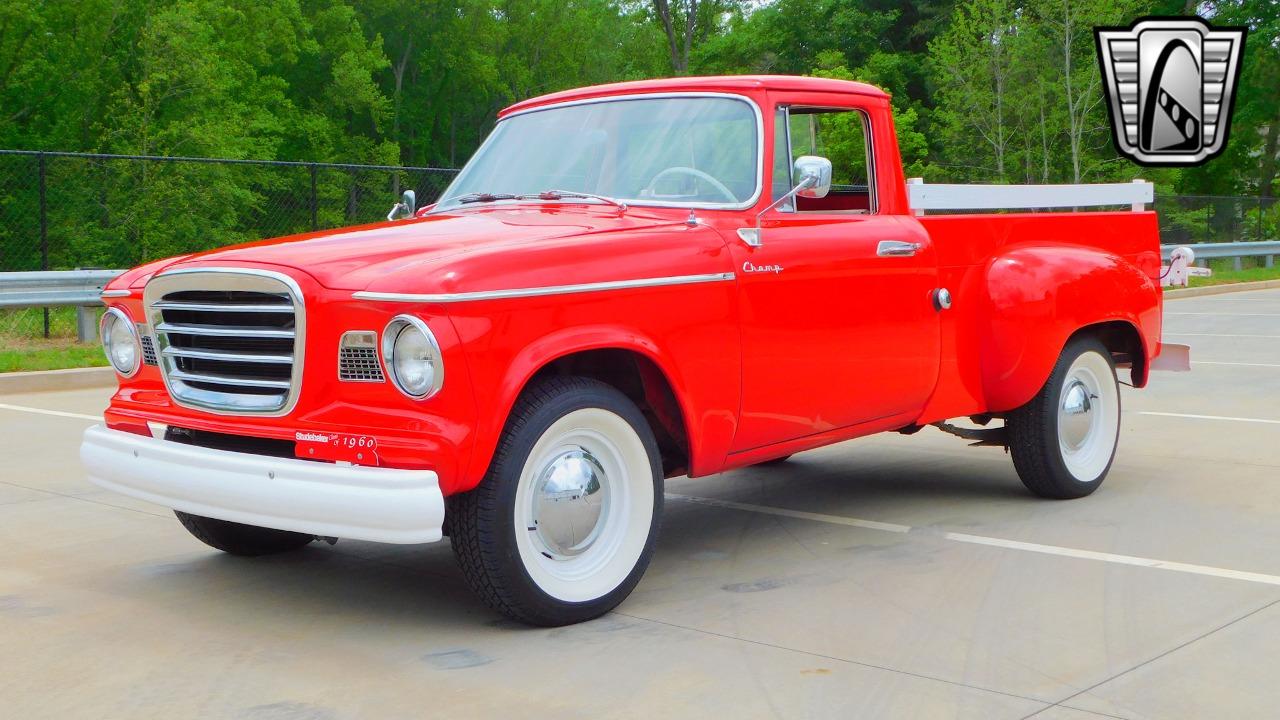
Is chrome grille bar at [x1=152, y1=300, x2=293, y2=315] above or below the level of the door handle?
above

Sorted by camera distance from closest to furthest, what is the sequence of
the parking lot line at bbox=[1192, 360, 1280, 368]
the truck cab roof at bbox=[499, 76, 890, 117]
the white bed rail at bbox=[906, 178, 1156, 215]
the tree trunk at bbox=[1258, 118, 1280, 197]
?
1. the truck cab roof at bbox=[499, 76, 890, 117]
2. the white bed rail at bbox=[906, 178, 1156, 215]
3. the parking lot line at bbox=[1192, 360, 1280, 368]
4. the tree trunk at bbox=[1258, 118, 1280, 197]

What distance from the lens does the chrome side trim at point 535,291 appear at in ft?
13.5

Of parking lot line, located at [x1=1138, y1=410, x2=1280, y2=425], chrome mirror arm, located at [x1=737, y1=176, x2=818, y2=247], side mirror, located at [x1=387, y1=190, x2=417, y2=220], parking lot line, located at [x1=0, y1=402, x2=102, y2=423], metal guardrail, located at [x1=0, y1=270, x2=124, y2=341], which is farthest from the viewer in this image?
metal guardrail, located at [x1=0, y1=270, x2=124, y2=341]

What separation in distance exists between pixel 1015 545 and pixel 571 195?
240cm

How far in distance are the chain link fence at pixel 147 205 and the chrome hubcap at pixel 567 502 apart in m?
12.2

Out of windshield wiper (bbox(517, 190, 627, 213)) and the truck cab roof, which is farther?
the truck cab roof

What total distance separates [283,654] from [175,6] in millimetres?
43339

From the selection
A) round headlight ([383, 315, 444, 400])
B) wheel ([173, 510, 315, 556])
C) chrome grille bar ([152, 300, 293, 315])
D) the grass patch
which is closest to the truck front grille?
chrome grille bar ([152, 300, 293, 315])

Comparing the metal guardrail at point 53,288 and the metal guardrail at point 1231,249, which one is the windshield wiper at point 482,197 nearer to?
the metal guardrail at point 53,288

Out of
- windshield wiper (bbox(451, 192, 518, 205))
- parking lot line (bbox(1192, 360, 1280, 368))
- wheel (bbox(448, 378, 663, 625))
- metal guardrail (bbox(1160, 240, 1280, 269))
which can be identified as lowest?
metal guardrail (bbox(1160, 240, 1280, 269))

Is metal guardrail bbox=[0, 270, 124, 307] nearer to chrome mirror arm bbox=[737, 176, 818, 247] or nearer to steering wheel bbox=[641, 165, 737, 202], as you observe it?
steering wheel bbox=[641, 165, 737, 202]

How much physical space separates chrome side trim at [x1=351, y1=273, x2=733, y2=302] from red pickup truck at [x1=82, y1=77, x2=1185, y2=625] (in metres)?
0.01

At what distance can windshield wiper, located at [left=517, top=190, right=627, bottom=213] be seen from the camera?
211 inches

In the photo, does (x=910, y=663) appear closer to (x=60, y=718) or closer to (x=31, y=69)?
(x=60, y=718)
